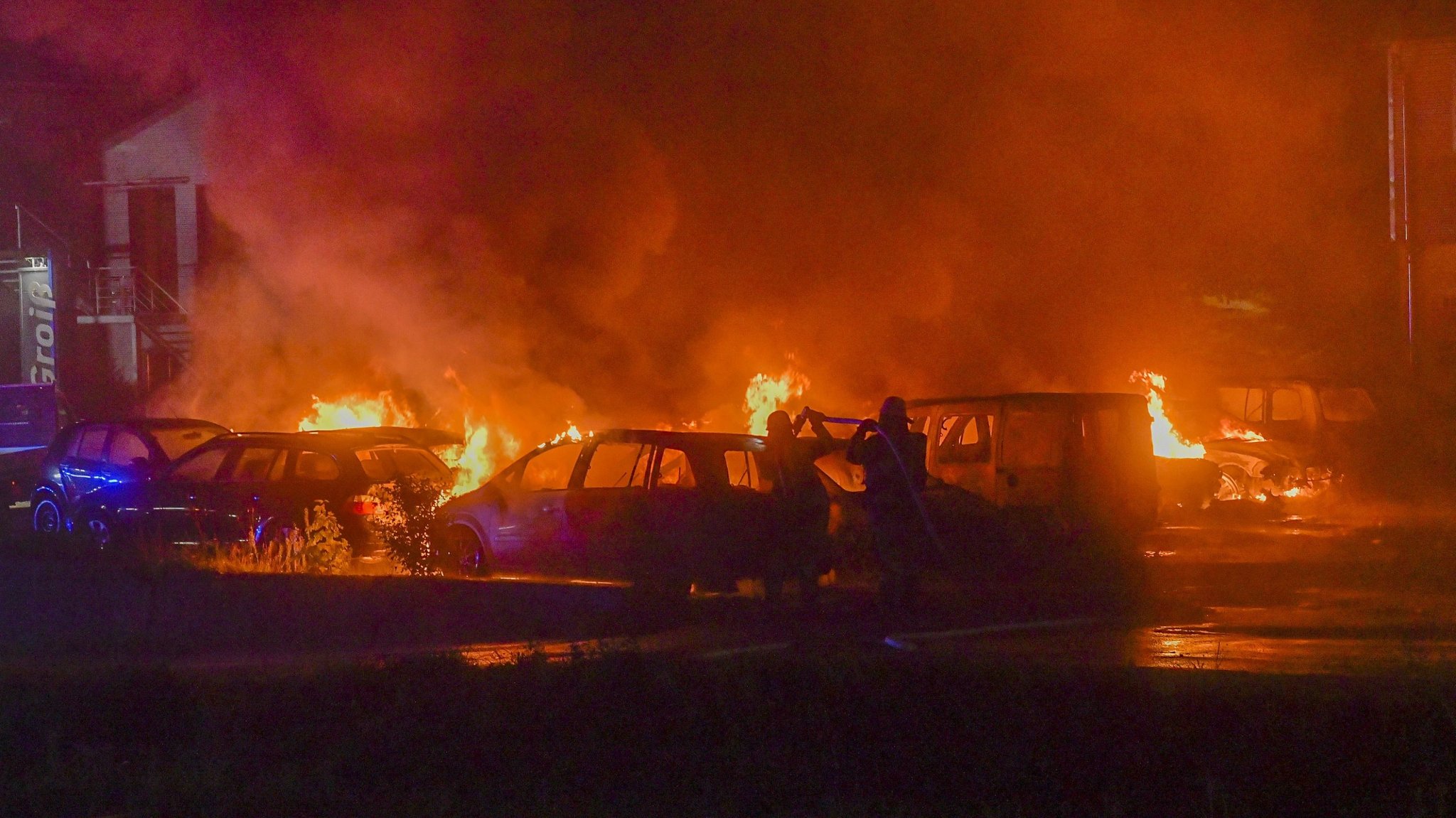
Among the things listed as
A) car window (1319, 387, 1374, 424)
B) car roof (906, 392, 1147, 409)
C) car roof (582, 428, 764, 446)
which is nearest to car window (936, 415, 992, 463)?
car roof (906, 392, 1147, 409)

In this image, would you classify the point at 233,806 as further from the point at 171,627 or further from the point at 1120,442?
the point at 1120,442

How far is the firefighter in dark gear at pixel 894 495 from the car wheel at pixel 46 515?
9758mm

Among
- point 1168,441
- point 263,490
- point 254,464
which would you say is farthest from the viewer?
point 1168,441

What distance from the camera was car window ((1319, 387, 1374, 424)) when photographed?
16594 millimetres

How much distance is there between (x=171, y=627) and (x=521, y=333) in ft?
35.4

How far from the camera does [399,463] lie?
39.5 ft

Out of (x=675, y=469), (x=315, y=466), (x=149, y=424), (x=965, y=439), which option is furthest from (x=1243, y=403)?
(x=149, y=424)

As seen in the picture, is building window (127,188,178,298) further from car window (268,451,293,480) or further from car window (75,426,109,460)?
car window (268,451,293,480)

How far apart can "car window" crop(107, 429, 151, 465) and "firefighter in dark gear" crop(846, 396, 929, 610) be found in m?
8.44

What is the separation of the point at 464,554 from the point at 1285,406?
11036 mm

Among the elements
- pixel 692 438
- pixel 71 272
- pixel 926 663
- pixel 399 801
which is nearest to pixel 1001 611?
pixel 692 438

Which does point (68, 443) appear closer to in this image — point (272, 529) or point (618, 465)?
point (272, 529)

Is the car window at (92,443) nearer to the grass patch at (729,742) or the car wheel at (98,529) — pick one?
the car wheel at (98,529)

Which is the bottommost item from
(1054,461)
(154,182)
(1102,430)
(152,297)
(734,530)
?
(734,530)
